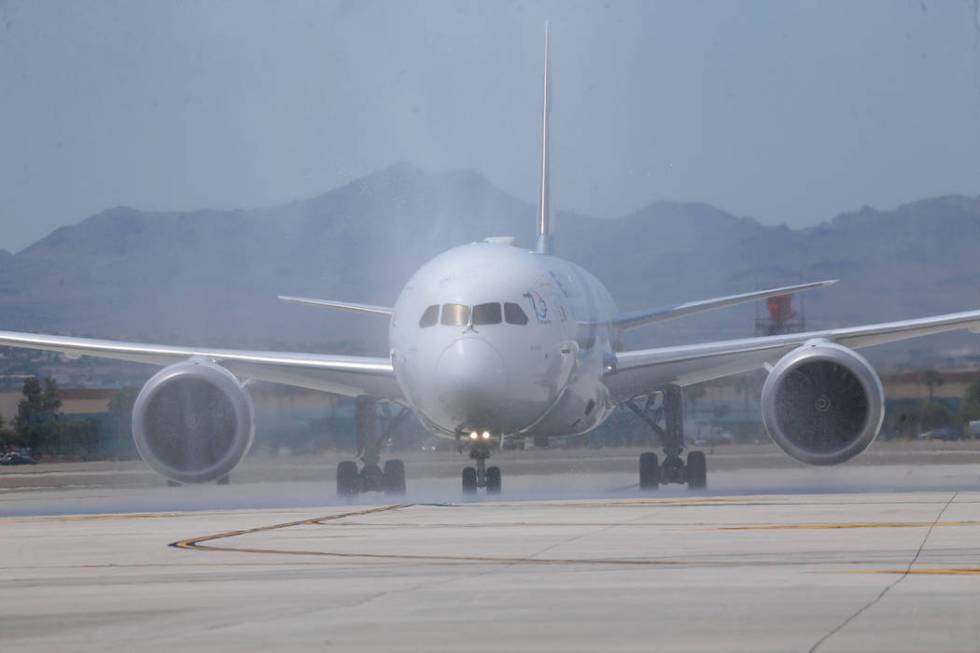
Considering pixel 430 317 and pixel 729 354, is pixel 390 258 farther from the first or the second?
pixel 430 317

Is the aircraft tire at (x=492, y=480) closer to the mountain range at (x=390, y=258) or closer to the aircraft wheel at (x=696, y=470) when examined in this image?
the aircraft wheel at (x=696, y=470)

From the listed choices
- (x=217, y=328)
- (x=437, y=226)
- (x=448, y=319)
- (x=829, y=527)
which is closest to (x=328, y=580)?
(x=829, y=527)

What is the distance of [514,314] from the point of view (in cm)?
2189

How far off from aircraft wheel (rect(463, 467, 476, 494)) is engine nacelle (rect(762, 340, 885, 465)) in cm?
414

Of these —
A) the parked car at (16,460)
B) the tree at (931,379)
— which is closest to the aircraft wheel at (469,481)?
the tree at (931,379)

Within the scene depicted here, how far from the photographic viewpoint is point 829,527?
14.5 metres

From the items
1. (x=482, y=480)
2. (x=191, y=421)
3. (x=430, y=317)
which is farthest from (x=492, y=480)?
(x=191, y=421)

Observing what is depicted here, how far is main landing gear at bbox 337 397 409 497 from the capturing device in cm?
2469

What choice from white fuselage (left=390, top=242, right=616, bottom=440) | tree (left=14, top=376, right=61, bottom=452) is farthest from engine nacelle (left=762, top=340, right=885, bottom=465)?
tree (left=14, top=376, right=61, bottom=452)

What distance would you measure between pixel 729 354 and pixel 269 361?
5996mm

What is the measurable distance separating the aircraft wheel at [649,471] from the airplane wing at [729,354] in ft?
3.01

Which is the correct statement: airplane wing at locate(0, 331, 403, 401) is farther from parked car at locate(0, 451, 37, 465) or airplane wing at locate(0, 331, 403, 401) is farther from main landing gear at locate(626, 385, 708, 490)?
parked car at locate(0, 451, 37, 465)

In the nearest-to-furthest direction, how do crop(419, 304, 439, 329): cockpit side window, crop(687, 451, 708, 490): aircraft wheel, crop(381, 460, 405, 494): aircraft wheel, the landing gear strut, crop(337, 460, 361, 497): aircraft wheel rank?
crop(419, 304, 439, 329): cockpit side window < the landing gear strut < crop(337, 460, 361, 497): aircraft wheel < crop(381, 460, 405, 494): aircraft wheel < crop(687, 451, 708, 490): aircraft wheel

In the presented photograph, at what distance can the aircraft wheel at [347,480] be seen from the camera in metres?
24.6
